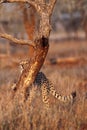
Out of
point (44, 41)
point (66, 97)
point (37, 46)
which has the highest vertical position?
point (44, 41)

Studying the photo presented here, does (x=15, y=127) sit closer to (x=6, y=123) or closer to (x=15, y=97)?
(x=6, y=123)

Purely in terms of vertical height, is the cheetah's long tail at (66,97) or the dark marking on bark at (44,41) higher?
the dark marking on bark at (44,41)

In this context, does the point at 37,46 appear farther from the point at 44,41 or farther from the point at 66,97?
the point at 66,97

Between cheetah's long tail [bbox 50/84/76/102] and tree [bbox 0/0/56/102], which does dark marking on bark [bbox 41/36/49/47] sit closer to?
tree [bbox 0/0/56/102]

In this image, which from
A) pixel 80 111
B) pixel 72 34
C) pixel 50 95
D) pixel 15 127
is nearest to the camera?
pixel 15 127

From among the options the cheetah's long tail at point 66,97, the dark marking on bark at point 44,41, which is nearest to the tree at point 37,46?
the dark marking on bark at point 44,41

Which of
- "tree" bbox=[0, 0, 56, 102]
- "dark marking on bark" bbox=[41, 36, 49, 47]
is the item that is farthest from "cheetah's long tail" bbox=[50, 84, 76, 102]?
"dark marking on bark" bbox=[41, 36, 49, 47]

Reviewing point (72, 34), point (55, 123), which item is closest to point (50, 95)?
point (55, 123)

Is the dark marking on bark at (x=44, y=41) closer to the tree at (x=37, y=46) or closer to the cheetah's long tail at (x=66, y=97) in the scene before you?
the tree at (x=37, y=46)

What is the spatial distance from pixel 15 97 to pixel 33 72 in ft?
2.45

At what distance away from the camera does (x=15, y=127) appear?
812 cm

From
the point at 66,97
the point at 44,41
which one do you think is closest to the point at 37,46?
the point at 44,41

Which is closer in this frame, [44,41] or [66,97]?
[44,41]

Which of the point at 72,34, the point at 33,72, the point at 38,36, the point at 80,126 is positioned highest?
the point at 38,36
